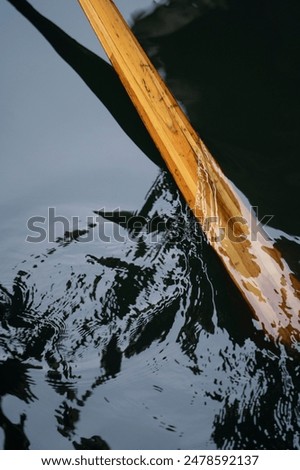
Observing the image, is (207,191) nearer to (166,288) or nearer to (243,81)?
(166,288)

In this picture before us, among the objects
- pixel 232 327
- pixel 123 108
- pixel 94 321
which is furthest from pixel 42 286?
pixel 123 108

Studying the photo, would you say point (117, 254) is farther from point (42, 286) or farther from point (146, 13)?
point (146, 13)

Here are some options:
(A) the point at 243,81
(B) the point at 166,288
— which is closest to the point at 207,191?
(B) the point at 166,288

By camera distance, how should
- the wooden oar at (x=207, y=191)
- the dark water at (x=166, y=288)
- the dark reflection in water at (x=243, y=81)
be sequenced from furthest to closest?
1. the dark reflection in water at (x=243, y=81)
2. the wooden oar at (x=207, y=191)
3. the dark water at (x=166, y=288)

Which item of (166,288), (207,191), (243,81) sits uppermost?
(243,81)
